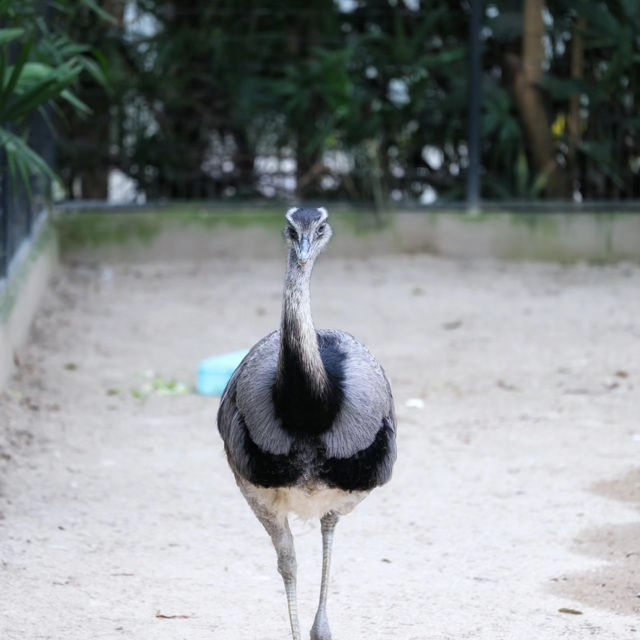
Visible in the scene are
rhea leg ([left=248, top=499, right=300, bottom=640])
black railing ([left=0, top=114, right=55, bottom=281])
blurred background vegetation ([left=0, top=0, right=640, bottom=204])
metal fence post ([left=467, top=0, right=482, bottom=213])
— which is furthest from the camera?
blurred background vegetation ([left=0, top=0, right=640, bottom=204])

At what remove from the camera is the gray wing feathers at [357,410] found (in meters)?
3.71

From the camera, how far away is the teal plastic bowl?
22.8 ft

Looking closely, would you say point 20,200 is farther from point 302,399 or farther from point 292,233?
point 302,399

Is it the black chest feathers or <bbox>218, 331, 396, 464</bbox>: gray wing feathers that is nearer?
the black chest feathers

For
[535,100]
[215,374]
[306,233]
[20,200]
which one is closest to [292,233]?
[306,233]

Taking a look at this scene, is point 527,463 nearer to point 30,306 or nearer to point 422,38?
point 30,306

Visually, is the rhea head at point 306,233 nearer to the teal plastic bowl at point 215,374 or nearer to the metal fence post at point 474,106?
the teal plastic bowl at point 215,374

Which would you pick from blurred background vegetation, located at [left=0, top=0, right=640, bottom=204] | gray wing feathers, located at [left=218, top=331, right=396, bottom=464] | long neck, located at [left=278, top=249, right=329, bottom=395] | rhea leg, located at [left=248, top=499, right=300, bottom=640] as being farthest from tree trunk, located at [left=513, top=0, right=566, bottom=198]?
long neck, located at [left=278, top=249, right=329, bottom=395]

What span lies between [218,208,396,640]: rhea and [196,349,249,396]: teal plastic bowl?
9.52 ft

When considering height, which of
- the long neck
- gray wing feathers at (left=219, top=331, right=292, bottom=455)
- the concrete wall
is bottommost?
the concrete wall

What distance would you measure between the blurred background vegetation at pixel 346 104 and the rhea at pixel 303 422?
7.59 meters

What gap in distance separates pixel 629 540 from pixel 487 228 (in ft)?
21.8

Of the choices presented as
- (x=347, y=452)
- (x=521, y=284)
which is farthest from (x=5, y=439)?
(x=521, y=284)

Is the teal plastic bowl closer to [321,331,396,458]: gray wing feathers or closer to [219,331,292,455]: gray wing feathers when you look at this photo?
[219,331,292,455]: gray wing feathers
